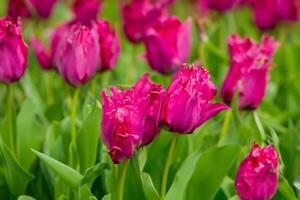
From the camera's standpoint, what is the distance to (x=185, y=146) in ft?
5.66

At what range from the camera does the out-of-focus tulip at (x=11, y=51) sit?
153cm

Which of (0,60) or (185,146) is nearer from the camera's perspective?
(0,60)

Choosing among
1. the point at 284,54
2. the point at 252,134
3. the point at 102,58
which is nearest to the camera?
the point at 252,134

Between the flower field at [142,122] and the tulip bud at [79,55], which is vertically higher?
the tulip bud at [79,55]

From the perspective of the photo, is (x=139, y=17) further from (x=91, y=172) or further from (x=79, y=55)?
(x=91, y=172)

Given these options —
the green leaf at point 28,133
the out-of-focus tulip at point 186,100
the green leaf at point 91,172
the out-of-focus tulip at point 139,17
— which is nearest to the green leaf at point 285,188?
the out-of-focus tulip at point 186,100

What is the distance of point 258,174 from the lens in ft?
4.18

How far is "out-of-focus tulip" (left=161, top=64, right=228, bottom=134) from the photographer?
130 centimetres

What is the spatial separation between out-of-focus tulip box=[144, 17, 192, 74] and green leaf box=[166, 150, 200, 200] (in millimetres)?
373

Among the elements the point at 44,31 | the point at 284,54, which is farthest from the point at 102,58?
the point at 44,31

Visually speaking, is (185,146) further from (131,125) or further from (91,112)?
(131,125)

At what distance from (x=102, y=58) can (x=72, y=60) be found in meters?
0.20

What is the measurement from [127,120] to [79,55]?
13.9 inches

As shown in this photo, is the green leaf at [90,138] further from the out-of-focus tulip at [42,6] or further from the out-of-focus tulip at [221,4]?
the out-of-focus tulip at [221,4]
